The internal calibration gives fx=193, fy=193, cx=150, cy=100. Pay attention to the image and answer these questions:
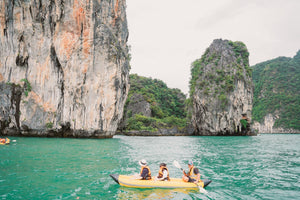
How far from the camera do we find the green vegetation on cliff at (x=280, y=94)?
289 feet

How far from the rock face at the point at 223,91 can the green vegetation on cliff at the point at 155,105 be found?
9.35 m

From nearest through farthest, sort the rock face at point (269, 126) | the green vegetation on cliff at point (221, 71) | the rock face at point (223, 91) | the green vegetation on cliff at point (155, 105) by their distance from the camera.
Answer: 1. the rock face at point (223, 91)
2. the green vegetation on cliff at point (221, 71)
3. the green vegetation on cliff at point (155, 105)
4. the rock face at point (269, 126)

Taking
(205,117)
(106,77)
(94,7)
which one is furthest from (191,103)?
(94,7)

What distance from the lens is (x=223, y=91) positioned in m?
50.2

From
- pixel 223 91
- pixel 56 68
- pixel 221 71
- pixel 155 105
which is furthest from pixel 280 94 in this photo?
pixel 56 68

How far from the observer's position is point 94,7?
26828 mm

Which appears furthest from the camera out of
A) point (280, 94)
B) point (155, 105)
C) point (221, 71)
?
point (280, 94)

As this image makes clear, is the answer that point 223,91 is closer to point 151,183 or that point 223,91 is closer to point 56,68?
point 56,68

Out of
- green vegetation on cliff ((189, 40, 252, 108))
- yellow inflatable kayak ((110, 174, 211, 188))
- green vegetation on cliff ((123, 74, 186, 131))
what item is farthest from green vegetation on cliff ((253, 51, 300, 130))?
yellow inflatable kayak ((110, 174, 211, 188))

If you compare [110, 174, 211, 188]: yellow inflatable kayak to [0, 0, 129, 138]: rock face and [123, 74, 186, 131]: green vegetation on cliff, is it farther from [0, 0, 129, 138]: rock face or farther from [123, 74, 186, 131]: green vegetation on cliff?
[123, 74, 186, 131]: green vegetation on cliff

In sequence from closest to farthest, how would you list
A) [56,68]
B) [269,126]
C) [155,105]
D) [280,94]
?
[56,68]
[155,105]
[269,126]
[280,94]

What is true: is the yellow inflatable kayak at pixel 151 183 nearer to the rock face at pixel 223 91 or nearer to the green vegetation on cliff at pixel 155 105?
the rock face at pixel 223 91

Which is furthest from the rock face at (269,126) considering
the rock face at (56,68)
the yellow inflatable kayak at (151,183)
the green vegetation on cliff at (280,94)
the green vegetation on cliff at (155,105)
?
the yellow inflatable kayak at (151,183)

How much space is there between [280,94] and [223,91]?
65001 mm
